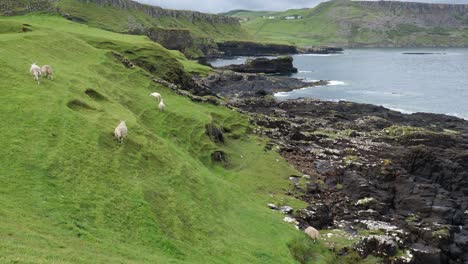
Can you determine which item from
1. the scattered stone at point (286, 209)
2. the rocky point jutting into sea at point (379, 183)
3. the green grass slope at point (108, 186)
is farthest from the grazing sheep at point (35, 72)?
the scattered stone at point (286, 209)

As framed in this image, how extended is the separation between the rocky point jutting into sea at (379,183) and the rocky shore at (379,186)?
0.27ft

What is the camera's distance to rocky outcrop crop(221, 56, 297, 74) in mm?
158875

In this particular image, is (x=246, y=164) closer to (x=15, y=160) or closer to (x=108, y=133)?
(x=108, y=133)

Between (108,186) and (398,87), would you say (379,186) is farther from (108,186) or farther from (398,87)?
(398,87)

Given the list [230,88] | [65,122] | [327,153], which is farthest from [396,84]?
[65,122]

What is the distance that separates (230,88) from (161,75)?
5251 centimetres

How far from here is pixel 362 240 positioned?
101 ft

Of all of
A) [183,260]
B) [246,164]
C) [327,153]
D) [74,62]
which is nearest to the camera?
[183,260]

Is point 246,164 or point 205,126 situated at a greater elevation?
point 205,126

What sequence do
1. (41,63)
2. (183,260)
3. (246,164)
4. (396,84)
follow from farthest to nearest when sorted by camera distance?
(396,84) → (246,164) → (41,63) → (183,260)

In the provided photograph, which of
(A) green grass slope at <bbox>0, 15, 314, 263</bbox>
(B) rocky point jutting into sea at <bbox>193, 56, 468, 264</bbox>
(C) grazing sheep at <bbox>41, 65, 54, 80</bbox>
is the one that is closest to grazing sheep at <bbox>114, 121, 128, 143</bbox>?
(A) green grass slope at <bbox>0, 15, 314, 263</bbox>

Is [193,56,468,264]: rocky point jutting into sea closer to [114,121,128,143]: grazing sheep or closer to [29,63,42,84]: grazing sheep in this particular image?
[114,121,128,143]: grazing sheep

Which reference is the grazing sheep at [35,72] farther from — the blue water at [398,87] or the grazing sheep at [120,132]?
the blue water at [398,87]

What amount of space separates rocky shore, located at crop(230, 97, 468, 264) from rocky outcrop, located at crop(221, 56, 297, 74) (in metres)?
84.6
